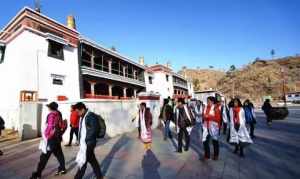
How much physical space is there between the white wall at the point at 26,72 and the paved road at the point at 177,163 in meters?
7.08

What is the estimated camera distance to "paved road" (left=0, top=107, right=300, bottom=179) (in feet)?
15.3

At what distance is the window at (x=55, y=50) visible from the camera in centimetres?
1538

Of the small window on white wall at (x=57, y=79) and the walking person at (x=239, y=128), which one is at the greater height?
the small window on white wall at (x=57, y=79)

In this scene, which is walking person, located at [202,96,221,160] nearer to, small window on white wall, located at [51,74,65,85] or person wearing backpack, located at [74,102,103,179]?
person wearing backpack, located at [74,102,103,179]

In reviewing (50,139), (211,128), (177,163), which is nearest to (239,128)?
(211,128)

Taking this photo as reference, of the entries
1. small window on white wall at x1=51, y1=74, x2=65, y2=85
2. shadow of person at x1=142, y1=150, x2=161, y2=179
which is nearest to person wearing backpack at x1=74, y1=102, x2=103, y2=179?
shadow of person at x1=142, y1=150, x2=161, y2=179

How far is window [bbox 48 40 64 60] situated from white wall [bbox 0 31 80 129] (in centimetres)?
30

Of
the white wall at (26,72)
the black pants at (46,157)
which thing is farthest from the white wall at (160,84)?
the black pants at (46,157)

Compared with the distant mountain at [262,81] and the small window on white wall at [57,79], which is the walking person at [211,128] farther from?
the distant mountain at [262,81]

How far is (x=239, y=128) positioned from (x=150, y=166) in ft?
9.16

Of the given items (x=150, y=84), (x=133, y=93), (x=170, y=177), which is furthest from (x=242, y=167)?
(x=150, y=84)

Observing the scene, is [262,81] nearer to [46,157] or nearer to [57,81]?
[57,81]

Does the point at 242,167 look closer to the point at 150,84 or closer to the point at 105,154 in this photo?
the point at 105,154

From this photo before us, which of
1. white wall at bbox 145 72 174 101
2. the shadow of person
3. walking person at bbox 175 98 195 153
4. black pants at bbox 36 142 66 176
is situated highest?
white wall at bbox 145 72 174 101
